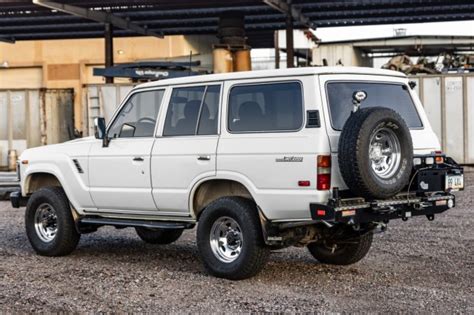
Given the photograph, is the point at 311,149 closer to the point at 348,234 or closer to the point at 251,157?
the point at 251,157

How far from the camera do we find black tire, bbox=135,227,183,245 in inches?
403

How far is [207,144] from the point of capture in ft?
25.7

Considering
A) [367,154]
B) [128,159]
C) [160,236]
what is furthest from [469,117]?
[367,154]

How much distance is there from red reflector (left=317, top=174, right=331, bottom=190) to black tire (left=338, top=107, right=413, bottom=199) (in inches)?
5.8

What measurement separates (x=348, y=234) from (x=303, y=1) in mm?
15742

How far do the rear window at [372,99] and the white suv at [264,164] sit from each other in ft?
0.04

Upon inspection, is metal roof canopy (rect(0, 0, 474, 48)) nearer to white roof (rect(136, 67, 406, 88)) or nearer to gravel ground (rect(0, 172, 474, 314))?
gravel ground (rect(0, 172, 474, 314))

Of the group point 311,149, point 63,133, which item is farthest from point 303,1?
point 311,149

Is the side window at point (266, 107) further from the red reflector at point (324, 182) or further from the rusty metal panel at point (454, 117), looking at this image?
the rusty metal panel at point (454, 117)

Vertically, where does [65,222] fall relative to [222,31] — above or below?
below

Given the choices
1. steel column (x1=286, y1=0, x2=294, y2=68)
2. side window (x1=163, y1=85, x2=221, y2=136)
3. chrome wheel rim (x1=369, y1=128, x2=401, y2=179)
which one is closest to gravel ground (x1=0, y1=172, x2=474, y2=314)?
chrome wheel rim (x1=369, y1=128, x2=401, y2=179)

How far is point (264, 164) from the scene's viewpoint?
7.28 meters

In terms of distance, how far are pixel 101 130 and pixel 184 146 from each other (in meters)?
1.30

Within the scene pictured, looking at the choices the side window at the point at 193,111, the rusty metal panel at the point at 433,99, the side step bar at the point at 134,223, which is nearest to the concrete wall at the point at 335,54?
the rusty metal panel at the point at 433,99
